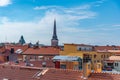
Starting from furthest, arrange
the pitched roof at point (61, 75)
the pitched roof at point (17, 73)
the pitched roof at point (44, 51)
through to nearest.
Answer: the pitched roof at point (44, 51) → the pitched roof at point (17, 73) → the pitched roof at point (61, 75)

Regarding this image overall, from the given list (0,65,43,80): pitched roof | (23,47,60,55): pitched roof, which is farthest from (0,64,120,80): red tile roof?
(23,47,60,55): pitched roof

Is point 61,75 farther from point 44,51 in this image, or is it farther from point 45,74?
point 44,51

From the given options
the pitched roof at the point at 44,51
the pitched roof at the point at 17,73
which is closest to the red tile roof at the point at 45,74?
the pitched roof at the point at 17,73

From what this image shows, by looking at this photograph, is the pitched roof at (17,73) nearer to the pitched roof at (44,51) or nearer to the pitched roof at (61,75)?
the pitched roof at (61,75)

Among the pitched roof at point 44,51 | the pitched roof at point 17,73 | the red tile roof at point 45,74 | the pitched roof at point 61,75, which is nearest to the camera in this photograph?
the red tile roof at point 45,74

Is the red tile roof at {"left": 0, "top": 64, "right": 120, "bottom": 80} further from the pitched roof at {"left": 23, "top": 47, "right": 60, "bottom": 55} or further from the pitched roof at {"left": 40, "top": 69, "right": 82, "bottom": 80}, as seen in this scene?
Answer: the pitched roof at {"left": 23, "top": 47, "right": 60, "bottom": 55}

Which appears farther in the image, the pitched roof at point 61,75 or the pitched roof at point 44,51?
the pitched roof at point 44,51

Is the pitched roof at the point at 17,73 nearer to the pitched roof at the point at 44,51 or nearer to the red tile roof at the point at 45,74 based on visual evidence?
the red tile roof at the point at 45,74

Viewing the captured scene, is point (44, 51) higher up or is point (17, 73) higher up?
point (17, 73)

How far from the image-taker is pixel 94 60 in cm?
4875

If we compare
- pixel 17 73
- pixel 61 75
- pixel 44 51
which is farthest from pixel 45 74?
pixel 44 51

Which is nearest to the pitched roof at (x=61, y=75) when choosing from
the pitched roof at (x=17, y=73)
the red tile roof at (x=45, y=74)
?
the red tile roof at (x=45, y=74)

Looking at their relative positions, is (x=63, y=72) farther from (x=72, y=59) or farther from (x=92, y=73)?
(x=72, y=59)

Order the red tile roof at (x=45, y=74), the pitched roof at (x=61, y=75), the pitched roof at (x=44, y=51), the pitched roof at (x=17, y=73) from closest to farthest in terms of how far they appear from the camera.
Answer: the red tile roof at (x=45, y=74) → the pitched roof at (x=61, y=75) → the pitched roof at (x=17, y=73) → the pitched roof at (x=44, y=51)
